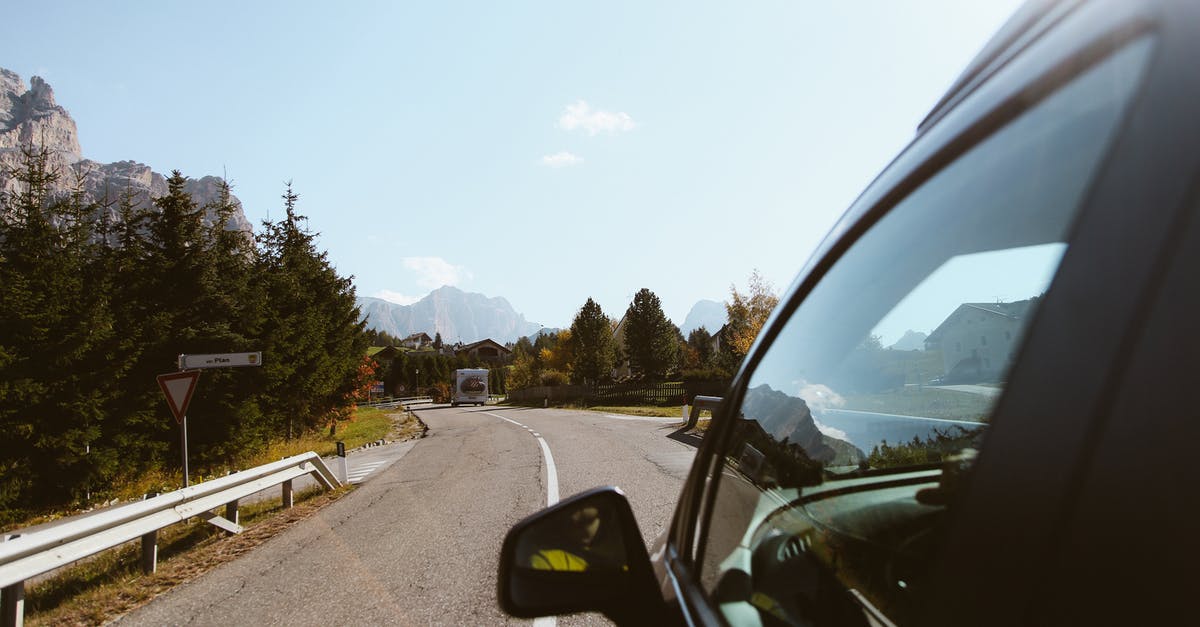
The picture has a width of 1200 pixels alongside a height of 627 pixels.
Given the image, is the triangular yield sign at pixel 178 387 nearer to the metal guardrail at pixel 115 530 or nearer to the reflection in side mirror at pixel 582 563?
the metal guardrail at pixel 115 530

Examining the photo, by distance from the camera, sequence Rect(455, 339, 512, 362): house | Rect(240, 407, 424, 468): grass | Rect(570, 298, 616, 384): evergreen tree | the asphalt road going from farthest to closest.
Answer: Rect(455, 339, 512, 362): house, Rect(570, 298, 616, 384): evergreen tree, Rect(240, 407, 424, 468): grass, the asphalt road

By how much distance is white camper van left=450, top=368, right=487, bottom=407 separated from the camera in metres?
63.7

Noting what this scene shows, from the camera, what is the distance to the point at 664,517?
22.6ft

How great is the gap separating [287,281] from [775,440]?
69.8ft

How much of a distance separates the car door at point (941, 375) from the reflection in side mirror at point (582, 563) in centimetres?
20

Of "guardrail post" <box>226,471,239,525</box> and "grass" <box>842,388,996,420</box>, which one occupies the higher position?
"grass" <box>842,388,996,420</box>

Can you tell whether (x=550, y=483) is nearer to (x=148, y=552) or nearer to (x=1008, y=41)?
(x=148, y=552)

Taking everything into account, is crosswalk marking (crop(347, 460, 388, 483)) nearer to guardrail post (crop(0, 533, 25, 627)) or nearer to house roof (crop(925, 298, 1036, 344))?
guardrail post (crop(0, 533, 25, 627))

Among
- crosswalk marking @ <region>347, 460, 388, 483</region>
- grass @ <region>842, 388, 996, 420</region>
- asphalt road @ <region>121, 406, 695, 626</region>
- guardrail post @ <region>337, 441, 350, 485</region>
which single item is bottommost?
crosswalk marking @ <region>347, 460, 388, 483</region>

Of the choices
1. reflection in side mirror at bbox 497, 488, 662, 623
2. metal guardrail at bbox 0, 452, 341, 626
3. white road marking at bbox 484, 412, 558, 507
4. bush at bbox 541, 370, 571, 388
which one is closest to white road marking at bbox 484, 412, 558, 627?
white road marking at bbox 484, 412, 558, 507

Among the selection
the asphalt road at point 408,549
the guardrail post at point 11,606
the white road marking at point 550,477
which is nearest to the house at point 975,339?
the asphalt road at point 408,549

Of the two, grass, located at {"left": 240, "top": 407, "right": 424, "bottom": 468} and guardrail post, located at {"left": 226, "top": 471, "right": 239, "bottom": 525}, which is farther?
grass, located at {"left": 240, "top": 407, "right": 424, "bottom": 468}

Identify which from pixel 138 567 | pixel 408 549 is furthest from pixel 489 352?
pixel 408 549

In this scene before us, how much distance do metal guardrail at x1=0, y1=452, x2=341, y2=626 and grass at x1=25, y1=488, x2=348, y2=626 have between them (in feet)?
0.96
